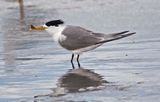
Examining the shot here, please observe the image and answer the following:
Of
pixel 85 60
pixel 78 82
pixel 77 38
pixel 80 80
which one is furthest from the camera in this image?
pixel 85 60

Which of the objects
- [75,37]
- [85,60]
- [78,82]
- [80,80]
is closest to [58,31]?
[75,37]

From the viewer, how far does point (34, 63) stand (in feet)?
28.2

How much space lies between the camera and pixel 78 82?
7.46 m

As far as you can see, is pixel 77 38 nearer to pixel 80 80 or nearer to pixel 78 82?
pixel 80 80

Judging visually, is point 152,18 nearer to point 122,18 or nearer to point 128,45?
point 122,18

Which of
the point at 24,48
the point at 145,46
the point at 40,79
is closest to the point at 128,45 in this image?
the point at 145,46

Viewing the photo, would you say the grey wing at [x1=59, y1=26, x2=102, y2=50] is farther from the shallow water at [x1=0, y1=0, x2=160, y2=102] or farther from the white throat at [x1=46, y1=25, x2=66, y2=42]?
the shallow water at [x1=0, y1=0, x2=160, y2=102]

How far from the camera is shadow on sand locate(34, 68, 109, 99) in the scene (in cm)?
699

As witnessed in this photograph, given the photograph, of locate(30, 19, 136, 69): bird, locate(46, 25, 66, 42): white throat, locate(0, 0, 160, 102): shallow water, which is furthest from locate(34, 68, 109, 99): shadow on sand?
locate(46, 25, 66, 42): white throat

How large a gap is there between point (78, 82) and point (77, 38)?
130 cm

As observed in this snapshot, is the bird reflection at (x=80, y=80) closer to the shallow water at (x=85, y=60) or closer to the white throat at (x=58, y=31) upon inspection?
the shallow water at (x=85, y=60)

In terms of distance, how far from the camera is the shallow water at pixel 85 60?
22.3 ft

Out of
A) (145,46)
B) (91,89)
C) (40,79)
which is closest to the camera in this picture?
(91,89)

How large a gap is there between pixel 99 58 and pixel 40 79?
145cm
